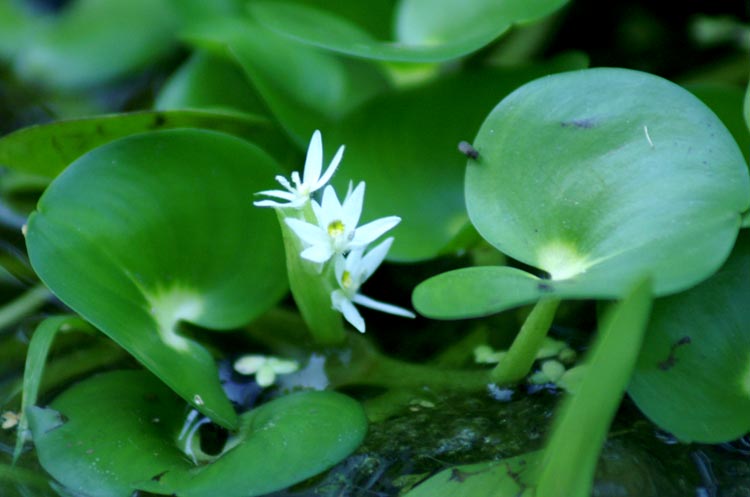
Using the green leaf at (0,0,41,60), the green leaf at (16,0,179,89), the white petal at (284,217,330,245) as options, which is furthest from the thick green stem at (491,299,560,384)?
the green leaf at (0,0,41,60)

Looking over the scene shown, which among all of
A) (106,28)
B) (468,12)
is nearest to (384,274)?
(468,12)

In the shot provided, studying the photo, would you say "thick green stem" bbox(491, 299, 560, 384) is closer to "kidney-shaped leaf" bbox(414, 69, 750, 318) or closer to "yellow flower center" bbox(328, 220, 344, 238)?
"kidney-shaped leaf" bbox(414, 69, 750, 318)

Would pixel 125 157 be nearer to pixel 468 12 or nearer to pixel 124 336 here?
pixel 124 336

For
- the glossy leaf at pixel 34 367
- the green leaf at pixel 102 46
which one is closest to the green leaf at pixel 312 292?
the glossy leaf at pixel 34 367

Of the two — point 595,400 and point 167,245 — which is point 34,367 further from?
point 595,400

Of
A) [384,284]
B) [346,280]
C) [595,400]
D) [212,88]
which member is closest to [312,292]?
[346,280]
